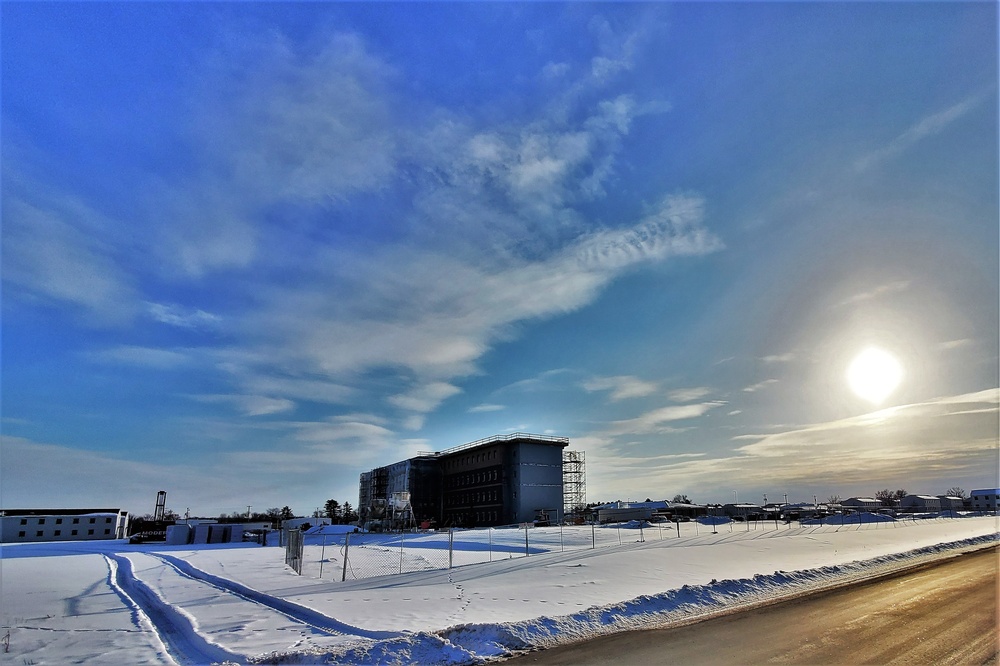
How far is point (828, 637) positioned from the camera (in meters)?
10.4

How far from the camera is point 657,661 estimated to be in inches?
355

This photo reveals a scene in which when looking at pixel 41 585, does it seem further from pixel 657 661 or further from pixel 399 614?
pixel 657 661

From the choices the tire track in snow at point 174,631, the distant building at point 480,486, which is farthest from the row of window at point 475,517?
the tire track in snow at point 174,631

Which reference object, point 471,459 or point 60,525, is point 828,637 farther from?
point 60,525

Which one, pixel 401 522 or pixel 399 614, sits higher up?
pixel 399 614

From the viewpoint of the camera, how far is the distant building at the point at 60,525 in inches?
3482

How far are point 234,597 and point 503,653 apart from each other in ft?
34.2

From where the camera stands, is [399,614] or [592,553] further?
[592,553]

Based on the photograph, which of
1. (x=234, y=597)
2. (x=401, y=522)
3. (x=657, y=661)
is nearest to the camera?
(x=657, y=661)

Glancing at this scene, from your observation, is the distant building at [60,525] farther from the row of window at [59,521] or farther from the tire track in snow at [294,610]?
the tire track in snow at [294,610]

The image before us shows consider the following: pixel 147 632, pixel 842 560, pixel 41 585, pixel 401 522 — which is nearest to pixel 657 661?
pixel 147 632

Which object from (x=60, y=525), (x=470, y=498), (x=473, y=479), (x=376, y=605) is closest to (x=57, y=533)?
(x=60, y=525)

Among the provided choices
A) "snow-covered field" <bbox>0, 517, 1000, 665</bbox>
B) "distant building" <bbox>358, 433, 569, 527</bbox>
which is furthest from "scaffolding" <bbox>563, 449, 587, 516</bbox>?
"snow-covered field" <bbox>0, 517, 1000, 665</bbox>

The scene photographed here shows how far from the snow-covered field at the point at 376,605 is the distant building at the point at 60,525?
281ft
